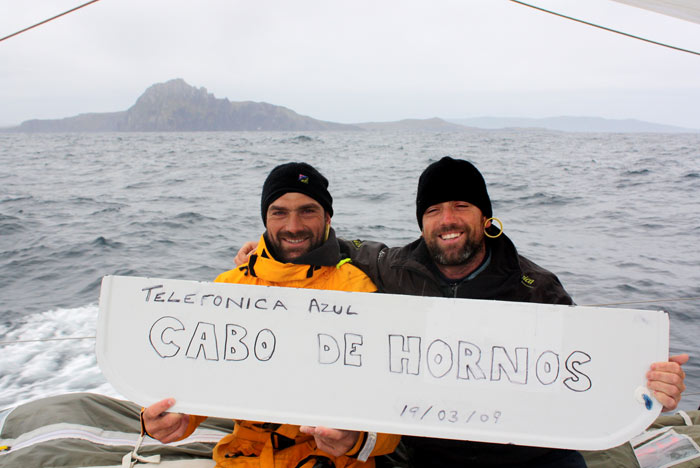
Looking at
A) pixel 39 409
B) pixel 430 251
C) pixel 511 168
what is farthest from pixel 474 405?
pixel 511 168

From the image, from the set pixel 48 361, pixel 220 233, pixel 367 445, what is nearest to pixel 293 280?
pixel 367 445

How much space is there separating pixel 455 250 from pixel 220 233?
8.50 meters

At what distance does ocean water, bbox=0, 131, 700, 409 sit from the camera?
5.57 m

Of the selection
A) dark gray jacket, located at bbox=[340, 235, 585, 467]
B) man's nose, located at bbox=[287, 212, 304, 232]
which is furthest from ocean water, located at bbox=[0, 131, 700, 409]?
man's nose, located at bbox=[287, 212, 304, 232]

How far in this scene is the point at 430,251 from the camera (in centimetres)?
245

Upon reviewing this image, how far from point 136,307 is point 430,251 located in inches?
53.6

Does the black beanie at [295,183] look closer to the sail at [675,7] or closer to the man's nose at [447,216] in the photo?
the man's nose at [447,216]

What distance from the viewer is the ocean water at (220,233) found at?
557cm

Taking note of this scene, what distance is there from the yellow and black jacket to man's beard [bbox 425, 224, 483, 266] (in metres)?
0.36

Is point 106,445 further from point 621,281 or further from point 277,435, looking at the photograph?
point 621,281

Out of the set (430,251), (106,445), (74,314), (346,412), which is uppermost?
(430,251)

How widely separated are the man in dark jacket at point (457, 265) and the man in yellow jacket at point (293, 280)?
0.19 m

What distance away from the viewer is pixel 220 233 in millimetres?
10266

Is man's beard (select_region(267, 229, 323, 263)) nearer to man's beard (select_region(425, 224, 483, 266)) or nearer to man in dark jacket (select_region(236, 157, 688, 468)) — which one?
man in dark jacket (select_region(236, 157, 688, 468))
